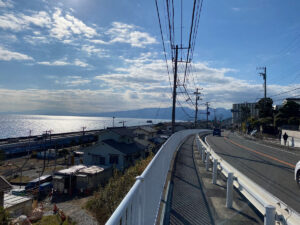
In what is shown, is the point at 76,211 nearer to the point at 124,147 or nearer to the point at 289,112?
the point at 124,147

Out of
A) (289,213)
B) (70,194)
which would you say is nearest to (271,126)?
(70,194)

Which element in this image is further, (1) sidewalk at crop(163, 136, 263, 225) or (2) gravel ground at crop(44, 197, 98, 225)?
(2) gravel ground at crop(44, 197, 98, 225)

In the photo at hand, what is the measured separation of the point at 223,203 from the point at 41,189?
2611 centimetres

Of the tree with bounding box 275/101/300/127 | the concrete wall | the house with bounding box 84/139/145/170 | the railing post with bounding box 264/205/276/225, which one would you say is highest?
the tree with bounding box 275/101/300/127

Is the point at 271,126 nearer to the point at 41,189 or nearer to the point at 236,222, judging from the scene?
the point at 41,189

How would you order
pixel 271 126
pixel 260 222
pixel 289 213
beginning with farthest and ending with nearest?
pixel 271 126 < pixel 260 222 < pixel 289 213

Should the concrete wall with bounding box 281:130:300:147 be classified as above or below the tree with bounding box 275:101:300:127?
below

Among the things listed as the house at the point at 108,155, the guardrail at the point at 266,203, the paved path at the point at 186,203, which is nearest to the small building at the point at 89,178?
the house at the point at 108,155

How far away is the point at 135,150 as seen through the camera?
34125 mm

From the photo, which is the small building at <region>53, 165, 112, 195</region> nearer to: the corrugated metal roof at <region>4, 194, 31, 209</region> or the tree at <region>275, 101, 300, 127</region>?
the corrugated metal roof at <region>4, 194, 31, 209</region>

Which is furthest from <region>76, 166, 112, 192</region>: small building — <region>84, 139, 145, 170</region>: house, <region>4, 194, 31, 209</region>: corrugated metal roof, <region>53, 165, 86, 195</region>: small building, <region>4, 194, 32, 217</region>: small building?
<region>4, 194, 31, 209</region>: corrugated metal roof

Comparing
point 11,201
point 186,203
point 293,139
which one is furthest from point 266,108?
point 186,203

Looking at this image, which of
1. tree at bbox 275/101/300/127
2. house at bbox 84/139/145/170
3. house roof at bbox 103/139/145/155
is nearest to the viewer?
house at bbox 84/139/145/170

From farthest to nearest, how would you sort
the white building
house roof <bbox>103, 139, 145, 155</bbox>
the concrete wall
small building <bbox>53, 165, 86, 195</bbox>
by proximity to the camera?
the white building
house roof <bbox>103, 139, 145, 155</bbox>
the concrete wall
small building <bbox>53, 165, 86, 195</bbox>
